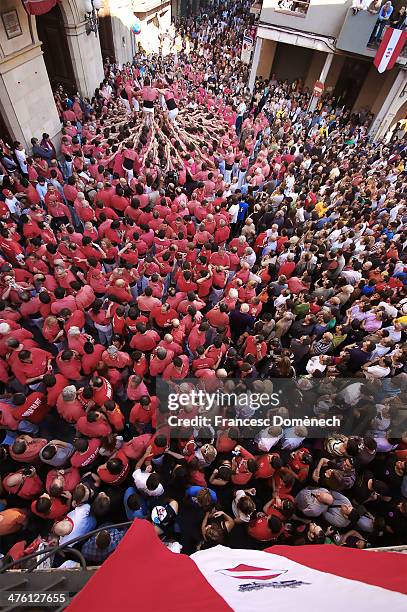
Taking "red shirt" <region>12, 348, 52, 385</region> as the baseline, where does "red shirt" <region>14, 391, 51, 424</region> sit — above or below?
below

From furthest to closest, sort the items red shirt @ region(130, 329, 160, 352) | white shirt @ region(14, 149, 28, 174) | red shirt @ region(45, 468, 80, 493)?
white shirt @ region(14, 149, 28, 174) < red shirt @ region(130, 329, 160, 352) < red shirt @ region(45, 468, 80, 493)

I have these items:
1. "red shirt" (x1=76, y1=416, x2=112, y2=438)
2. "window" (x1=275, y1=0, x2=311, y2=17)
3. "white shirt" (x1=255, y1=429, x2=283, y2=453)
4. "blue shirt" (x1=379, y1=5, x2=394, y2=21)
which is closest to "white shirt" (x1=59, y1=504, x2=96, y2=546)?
"red shirt" (x1=76, y1=416, x2=112, y2=438)

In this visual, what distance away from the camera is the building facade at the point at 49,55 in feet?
30.1

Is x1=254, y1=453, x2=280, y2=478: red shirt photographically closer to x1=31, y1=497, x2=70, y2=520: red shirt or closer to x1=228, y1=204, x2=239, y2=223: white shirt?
x1=31, y1=497, x2=70, y2=520: red shirt

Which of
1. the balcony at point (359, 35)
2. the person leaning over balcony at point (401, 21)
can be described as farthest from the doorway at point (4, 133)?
the person leaning over balcony at point (401, 21)

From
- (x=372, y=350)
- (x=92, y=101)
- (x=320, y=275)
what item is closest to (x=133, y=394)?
(x=372, y=350)

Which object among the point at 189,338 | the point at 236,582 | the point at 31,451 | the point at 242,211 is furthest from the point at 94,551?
the point at 242,211

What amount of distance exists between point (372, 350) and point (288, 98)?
14665 mm

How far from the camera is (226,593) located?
57.8 inches

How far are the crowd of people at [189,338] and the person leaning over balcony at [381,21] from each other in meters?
7.88

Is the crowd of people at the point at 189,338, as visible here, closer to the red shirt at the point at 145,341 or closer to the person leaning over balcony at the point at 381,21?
the red shirt at the point at 145,341

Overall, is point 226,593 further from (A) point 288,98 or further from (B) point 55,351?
(A) point 288,98

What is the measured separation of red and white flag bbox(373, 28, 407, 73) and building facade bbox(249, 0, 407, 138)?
22.4 inches

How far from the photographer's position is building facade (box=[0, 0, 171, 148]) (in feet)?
30.1
